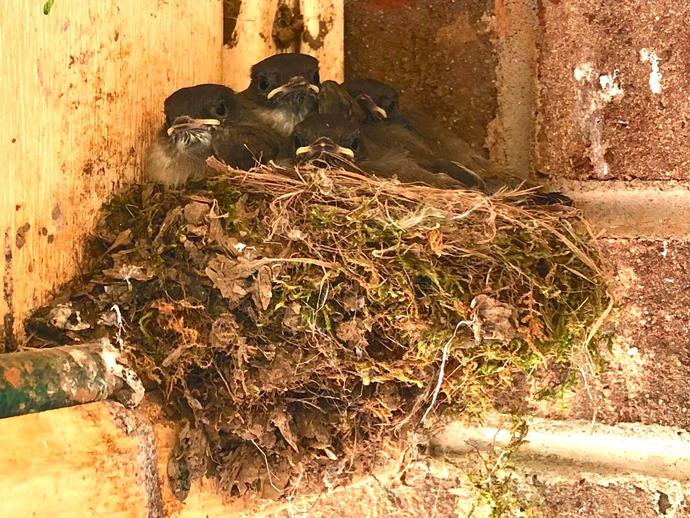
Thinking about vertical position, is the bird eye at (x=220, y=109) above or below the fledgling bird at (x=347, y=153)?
above

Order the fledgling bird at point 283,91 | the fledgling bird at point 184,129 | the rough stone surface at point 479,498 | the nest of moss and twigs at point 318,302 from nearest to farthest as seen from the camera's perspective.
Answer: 1. the nest of moss and twigs at point 318,302
2. the rough stone surface at point 479,498
3. the fledgling bird at point 184,129
4. the fledgling bird at point 283,91

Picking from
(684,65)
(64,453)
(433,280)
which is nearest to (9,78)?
(64,453)

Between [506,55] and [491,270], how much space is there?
0.54 metres

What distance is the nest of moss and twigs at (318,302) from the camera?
1.46 m

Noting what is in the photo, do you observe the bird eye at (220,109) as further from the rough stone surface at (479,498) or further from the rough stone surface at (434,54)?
the rough stone surface at (479,498)

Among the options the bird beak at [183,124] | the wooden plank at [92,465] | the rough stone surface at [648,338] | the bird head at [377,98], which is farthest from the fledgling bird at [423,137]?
the wooden plank at [92,465]

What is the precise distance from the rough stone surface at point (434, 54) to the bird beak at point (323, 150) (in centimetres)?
25

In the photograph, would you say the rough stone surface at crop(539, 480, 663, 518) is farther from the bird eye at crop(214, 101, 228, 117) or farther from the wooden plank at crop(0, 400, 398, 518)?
the bird eye at crop(214, 101, 228, 117)

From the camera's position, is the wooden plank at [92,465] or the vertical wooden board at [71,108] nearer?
the wooden plank at [92,465]

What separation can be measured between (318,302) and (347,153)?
1.40 ft

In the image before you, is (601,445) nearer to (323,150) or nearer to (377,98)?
(323,150)

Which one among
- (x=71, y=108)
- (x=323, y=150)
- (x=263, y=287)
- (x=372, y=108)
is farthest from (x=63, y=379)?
(x=372, y=108)

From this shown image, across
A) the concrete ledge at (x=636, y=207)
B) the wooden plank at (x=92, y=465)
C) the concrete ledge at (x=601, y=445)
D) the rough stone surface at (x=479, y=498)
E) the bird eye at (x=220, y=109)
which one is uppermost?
the bird eye at (x=220, y=109)

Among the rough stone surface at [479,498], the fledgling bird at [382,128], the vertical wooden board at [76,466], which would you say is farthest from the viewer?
the fledgling bird at [382,128]
